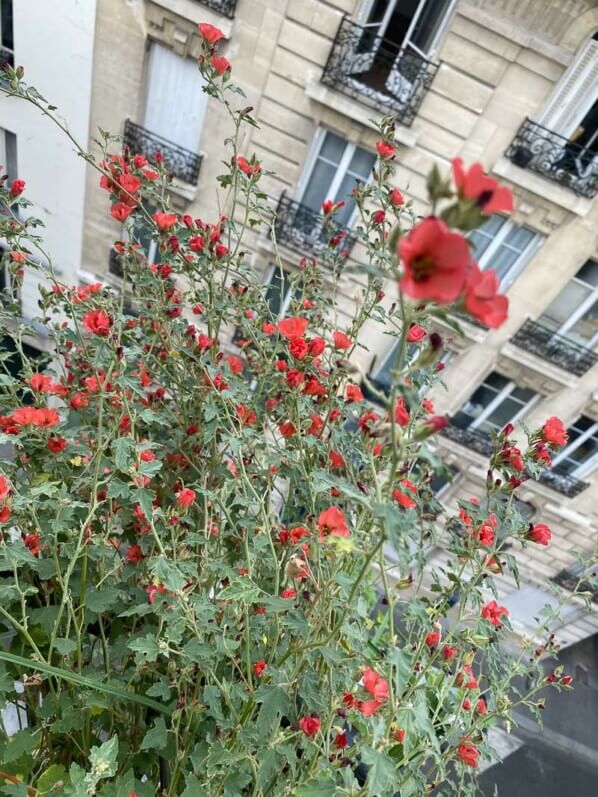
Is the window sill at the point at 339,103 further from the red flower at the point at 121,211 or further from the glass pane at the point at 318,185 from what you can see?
the red flower at the point at 121,211

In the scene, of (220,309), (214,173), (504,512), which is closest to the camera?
(504,512)

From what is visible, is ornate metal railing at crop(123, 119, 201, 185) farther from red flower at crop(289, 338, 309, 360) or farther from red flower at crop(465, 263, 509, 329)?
red flower at crop(465, 263, 509, 329)

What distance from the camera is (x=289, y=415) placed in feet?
6.49

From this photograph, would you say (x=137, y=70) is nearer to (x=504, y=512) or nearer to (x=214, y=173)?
(x=214, y=173)

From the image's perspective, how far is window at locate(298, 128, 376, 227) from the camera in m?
4.96

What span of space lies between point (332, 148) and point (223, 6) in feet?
5.02

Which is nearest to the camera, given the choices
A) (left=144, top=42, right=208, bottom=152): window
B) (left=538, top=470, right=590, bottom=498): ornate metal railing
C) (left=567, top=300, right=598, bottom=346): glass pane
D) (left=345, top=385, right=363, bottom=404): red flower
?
(left=345, top=385, right=363, bottom=404): red flower

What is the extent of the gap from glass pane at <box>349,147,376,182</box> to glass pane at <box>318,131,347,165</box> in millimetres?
143

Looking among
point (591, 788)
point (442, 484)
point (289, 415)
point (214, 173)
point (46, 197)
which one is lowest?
point (591, 788)

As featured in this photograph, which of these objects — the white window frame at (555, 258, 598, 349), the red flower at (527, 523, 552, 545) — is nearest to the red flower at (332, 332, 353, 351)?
the red flower at (527, 523, 552, 545)

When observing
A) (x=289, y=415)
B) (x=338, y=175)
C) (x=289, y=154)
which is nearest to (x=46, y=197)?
(x=289, y=154)

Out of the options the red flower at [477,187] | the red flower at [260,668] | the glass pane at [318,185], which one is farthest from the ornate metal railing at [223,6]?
the red flower at [260,668]

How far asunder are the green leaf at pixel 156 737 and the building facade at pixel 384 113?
3841 millimetres

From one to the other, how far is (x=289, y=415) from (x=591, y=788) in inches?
337
